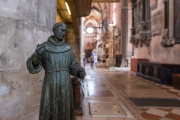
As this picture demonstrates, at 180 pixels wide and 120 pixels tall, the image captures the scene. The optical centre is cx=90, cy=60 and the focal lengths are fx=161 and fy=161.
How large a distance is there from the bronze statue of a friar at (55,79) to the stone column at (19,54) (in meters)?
0.58

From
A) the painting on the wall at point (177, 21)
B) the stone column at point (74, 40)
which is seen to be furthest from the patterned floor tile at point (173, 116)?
the stone column at point (74, 40)

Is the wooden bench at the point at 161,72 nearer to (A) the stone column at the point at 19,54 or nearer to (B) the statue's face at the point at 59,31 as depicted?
(A) the stone column at the point at 19,54

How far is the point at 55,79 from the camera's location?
1.33 m

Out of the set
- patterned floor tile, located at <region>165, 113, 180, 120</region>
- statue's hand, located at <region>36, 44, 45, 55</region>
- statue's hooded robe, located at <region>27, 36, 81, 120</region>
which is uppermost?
statue's hand, located at <region>36, 44, 45, 55</region>

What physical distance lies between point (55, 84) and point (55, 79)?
41mm

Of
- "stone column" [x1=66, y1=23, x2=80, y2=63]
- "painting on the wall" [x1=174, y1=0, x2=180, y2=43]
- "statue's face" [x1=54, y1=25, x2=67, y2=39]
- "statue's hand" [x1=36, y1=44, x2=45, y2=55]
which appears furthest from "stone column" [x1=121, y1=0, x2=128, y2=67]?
"statue's hand" [x1=36, y1=44, x2=45, y2=55]

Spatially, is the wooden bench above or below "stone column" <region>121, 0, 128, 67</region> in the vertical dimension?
below

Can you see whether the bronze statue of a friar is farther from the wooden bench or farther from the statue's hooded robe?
the wooden bench

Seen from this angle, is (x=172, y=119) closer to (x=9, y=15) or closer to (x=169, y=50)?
(x=9, y=15)

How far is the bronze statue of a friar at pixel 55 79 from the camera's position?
1323 mm

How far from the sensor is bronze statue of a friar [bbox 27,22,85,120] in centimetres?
132

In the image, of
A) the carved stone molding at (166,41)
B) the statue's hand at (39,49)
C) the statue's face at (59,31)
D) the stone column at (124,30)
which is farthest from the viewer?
the stone column at (124,30)

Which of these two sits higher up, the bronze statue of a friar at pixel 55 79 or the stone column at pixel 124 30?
the stone column at pixel 124 30

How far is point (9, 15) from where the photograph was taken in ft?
5.70
